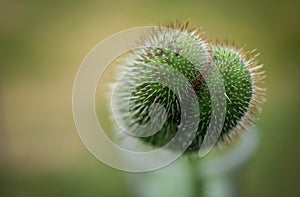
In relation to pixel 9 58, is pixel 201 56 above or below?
below

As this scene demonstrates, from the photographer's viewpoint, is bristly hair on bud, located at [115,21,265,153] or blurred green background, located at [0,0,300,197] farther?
blurred green background, located at [0,0,300,197]

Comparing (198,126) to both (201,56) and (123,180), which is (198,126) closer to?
(201,56)

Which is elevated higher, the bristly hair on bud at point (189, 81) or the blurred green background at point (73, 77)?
the blurred green background at point (73, 77)

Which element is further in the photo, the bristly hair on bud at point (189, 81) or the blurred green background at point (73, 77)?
the blurred green background at point (73, 77)

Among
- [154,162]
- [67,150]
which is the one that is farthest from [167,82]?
[67,150]
